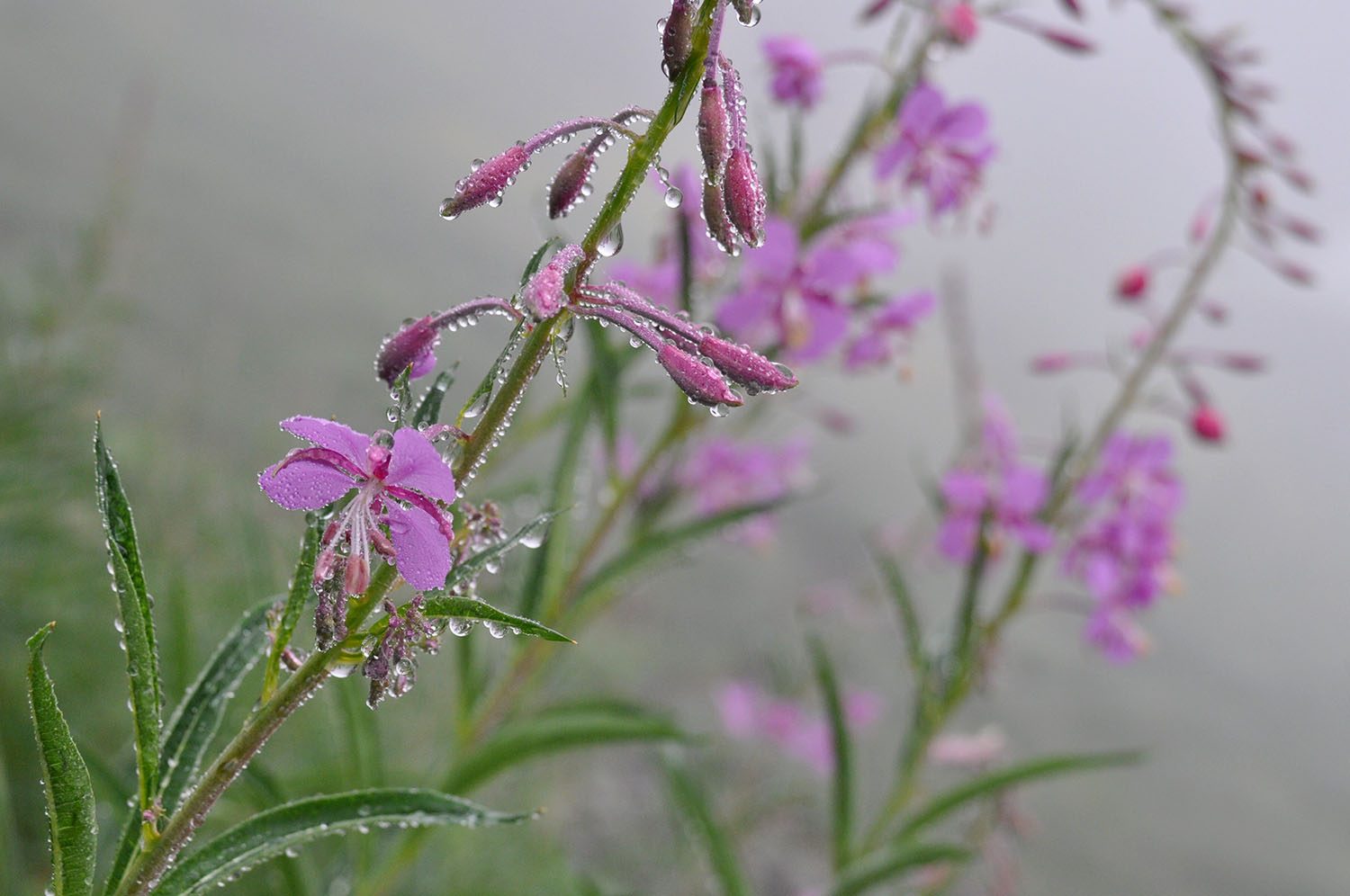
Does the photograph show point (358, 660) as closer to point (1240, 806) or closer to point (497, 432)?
point (497, 432)

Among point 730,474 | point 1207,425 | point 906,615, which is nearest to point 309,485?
point 906,615

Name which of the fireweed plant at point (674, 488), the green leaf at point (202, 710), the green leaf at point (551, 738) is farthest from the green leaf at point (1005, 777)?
the green leaf at point (202, 710)

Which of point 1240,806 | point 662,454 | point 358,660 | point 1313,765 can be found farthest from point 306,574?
point 1313,765

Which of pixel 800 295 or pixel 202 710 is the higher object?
pixel 202 710

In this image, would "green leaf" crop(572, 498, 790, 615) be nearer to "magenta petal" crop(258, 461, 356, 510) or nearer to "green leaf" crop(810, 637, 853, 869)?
"green leaf" crop(810, 637, 853, 869)

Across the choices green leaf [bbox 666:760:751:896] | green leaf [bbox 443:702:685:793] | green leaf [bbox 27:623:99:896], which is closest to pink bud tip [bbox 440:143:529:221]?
green leaf [bbox 27:623:99:896]

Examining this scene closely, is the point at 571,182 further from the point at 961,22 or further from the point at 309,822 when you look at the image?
the point at 961,22
